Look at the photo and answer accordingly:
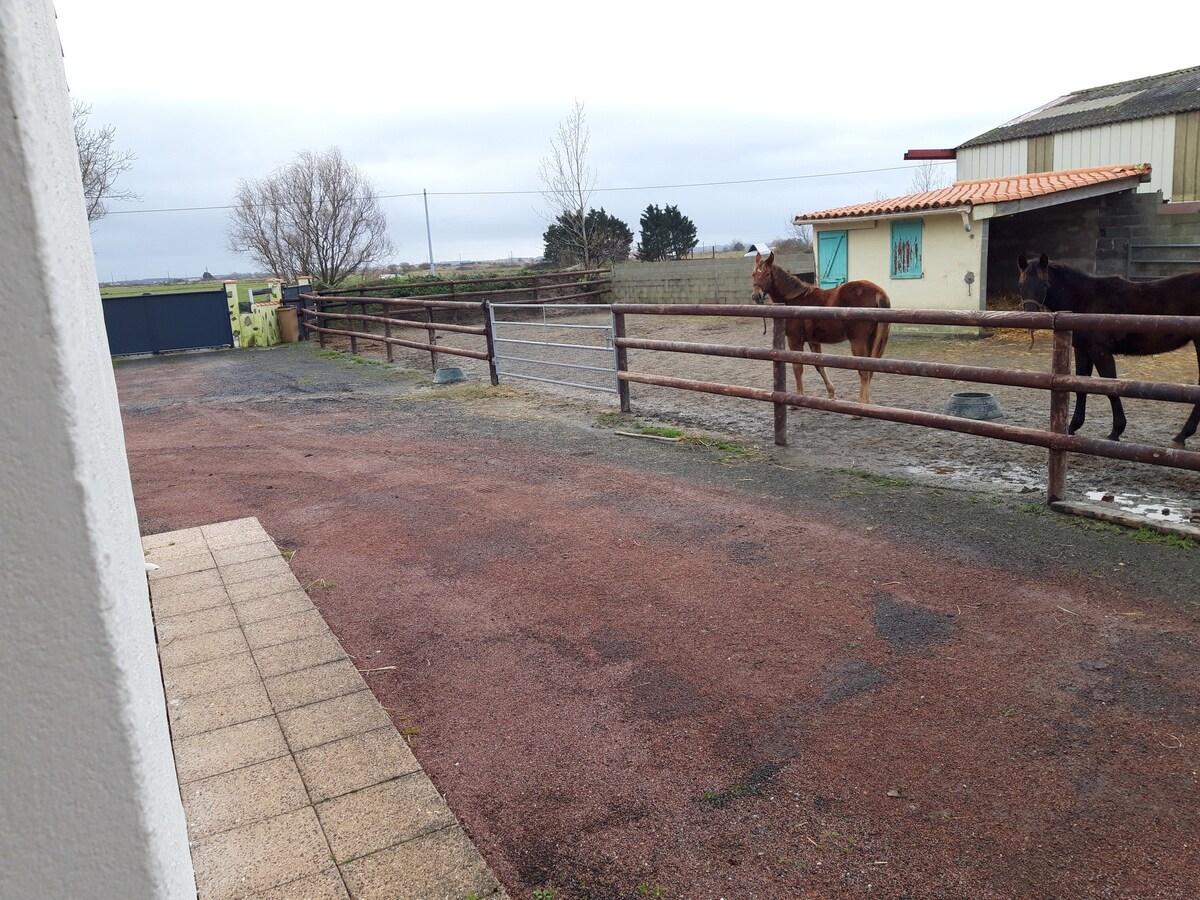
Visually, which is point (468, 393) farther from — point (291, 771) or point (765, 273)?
point (291, 771)

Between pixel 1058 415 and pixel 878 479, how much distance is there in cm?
127

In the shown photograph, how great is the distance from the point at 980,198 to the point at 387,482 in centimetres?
1280

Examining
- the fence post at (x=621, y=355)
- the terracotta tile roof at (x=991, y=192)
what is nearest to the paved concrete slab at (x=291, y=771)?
the fence post at (x=621, y=355)

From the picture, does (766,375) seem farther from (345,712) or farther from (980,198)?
(345,712)

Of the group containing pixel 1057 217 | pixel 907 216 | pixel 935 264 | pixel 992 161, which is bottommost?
pixel 935 264

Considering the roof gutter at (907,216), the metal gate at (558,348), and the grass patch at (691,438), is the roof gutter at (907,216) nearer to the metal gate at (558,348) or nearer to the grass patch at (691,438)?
the metal gate at (558,348)

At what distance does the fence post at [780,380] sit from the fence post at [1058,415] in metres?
2.23

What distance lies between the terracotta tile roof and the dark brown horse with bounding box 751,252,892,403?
780cm

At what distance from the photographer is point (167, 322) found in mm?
20062

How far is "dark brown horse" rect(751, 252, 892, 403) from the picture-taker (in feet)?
27.5

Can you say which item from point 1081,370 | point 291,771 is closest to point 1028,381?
point 1081,370

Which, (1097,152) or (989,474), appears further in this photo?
(1097,152)

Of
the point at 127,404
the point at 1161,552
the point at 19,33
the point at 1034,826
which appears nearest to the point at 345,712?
the point at 1034,826

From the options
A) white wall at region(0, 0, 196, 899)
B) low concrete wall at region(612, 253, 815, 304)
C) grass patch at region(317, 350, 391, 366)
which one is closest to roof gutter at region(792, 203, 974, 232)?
low concrete wall at region(612, 253, 815, 304)
